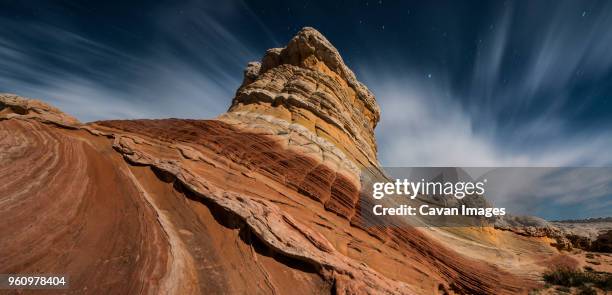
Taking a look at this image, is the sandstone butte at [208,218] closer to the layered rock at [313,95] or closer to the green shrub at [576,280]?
the green shrub at [576,280]

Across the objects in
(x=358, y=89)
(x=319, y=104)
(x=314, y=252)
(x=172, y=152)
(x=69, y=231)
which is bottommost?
(x=69, y=231)

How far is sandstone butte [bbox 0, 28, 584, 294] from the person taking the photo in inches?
283

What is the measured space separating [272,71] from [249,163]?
62.3 feet

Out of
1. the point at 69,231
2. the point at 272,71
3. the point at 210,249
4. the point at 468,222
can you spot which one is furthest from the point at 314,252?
the point at 272,71

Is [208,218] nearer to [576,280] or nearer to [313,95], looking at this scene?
[313,95]

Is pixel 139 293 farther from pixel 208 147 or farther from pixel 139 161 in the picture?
pixel 208 147

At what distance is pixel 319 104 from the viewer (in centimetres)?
2491

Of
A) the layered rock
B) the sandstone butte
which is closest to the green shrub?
the sandstone butte

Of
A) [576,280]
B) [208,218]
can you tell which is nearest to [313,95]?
[208,218]

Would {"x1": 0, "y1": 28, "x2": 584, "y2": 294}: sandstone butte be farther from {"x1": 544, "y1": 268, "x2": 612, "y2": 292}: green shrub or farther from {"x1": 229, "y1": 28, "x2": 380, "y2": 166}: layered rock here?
{"x1": 229, "y1": 28, "x2": 380, "y2": 166}: layered rock

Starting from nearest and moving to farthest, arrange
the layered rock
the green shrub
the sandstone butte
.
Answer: the sandstone butte < the green shrub < the layered rock

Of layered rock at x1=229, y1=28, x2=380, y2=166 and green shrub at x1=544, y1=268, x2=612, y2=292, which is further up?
layered rock at x1=229, y1=28, x2=380, y2=166

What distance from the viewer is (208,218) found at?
10.1 meters

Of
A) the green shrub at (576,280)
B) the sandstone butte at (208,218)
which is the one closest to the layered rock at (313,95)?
the sandstone butte at (208,218)
